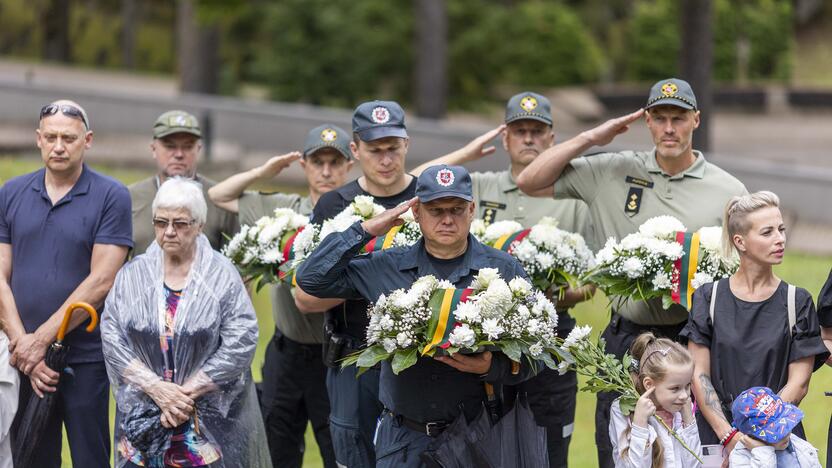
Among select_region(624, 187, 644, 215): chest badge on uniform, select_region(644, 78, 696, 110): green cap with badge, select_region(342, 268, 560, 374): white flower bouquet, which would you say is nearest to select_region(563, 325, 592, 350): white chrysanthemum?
select_region(342, 268, 560, 374): white flower bouquet

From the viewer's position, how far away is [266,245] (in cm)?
755

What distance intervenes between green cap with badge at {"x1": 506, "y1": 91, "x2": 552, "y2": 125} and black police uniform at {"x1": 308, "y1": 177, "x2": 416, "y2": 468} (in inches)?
76.2

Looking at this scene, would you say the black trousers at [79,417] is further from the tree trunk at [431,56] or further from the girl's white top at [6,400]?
the tree trunk at [431,56]

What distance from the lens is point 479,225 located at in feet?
25.1

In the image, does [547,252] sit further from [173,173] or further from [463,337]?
[173,173]

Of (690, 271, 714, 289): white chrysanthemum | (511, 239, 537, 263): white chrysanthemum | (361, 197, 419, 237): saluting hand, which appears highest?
(361, 197, 419, 237): saluting hand

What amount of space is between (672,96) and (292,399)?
10.4 feet

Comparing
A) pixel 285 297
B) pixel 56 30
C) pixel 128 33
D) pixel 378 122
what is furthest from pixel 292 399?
pixel 128 33

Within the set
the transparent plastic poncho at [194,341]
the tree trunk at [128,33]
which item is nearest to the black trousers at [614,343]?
the transparent plastic poncho at [194,341]

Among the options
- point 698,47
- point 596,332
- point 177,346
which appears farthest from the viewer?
point 698,47

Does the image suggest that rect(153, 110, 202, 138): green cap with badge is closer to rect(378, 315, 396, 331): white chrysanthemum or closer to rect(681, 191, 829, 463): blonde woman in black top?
rect(378, 315, 396, 331): white chrysanthemum

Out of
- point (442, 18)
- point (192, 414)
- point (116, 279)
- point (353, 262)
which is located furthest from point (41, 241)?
point (442, 18)

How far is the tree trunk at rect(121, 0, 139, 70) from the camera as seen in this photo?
4038cm

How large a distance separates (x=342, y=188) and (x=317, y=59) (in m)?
22.6
